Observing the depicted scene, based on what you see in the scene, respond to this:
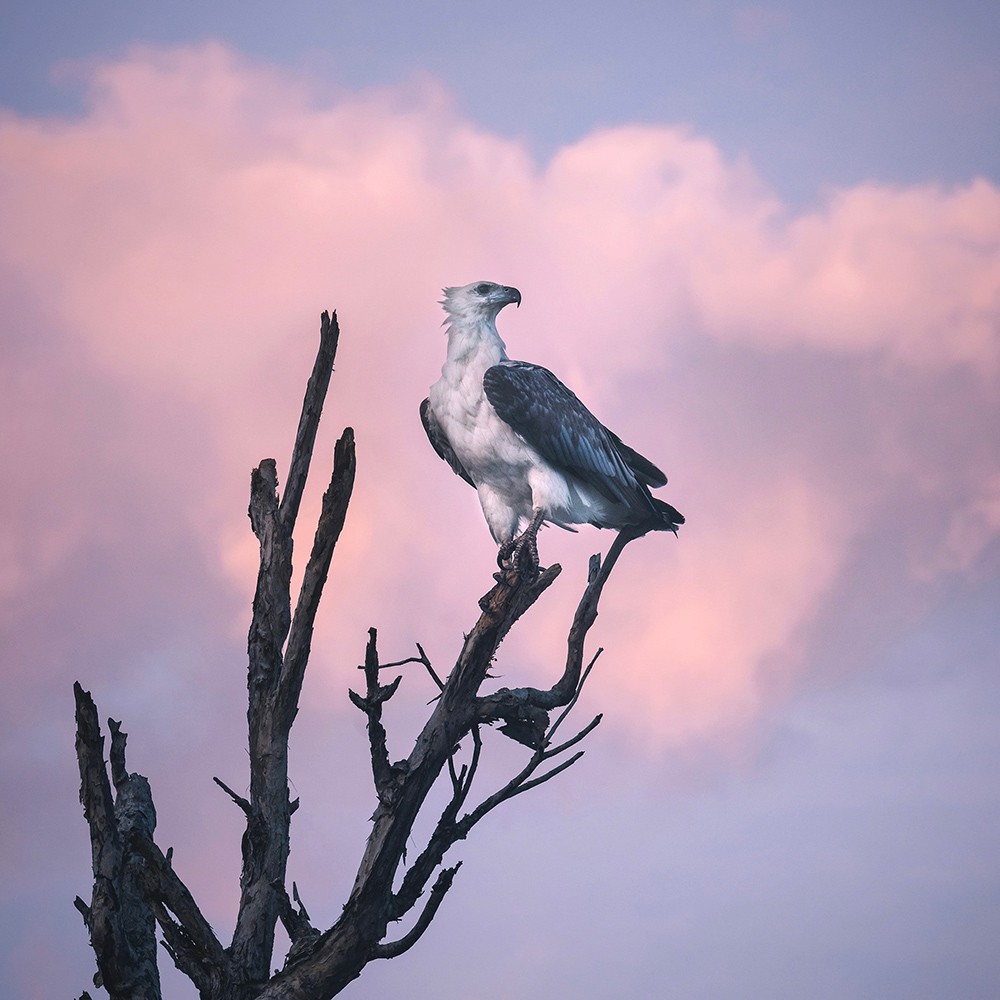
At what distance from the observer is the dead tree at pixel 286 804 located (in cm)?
775

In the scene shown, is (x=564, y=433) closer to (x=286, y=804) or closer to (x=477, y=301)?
(x=477, y=301)

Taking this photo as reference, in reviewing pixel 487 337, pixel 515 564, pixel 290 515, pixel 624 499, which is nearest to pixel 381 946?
pixel 290 515

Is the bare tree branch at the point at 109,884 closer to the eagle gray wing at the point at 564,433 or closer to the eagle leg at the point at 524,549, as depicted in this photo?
the eagle leg at the point at 524,549

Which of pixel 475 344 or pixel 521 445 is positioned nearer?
pixel 521 445

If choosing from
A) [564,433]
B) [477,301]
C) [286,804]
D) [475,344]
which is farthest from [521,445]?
[286,804]

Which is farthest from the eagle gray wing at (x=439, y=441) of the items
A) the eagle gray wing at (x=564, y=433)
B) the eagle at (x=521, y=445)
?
the eagle gray wing at (x=564, y=433)

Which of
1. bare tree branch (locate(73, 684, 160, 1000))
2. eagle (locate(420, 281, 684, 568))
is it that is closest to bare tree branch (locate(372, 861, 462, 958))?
bare tree branch (locate(73, 684, 160, 1000))

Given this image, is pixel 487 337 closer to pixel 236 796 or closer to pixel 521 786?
pixel 521 786

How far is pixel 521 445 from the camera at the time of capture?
37.1 ft

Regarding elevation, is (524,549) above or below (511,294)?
below

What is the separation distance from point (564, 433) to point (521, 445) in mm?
453

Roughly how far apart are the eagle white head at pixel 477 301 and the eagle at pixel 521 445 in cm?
1

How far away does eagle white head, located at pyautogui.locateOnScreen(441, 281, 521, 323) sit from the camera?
12.1m

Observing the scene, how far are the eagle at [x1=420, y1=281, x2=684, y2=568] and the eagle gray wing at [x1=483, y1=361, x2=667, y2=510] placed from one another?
1 centimetres
